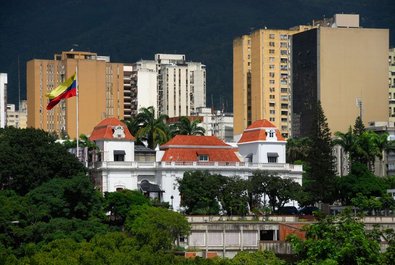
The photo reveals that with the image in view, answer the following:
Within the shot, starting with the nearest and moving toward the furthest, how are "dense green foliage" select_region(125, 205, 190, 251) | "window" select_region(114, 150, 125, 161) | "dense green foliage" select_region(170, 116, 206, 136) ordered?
"dense green foliage" select_region(125, 205, 190, 251)
"window" select_region(114, 150, 125, 161)
"dense green foliage" select_region(170, 116, 206, 136)

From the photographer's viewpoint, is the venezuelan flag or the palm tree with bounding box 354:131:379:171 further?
the palm tree with bounding box 354:131:379:171

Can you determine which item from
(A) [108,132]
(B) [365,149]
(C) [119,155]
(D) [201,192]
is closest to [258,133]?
(C) [119,155]

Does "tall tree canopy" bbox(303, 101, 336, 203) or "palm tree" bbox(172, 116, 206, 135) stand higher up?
"palm tree" bbox(172, 116, 206, 135)

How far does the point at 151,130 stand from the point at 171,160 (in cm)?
2012

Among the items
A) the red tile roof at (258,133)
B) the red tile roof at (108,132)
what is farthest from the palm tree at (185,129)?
the red tile roof at (108,132)

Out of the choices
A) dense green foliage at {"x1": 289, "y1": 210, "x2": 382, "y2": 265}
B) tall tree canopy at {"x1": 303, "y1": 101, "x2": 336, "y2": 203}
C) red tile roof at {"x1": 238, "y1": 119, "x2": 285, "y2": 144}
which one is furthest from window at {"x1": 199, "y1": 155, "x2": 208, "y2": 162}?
dense green foliage at {"x1": 289, "y1": 210, "x2": 382, "y2": 265}

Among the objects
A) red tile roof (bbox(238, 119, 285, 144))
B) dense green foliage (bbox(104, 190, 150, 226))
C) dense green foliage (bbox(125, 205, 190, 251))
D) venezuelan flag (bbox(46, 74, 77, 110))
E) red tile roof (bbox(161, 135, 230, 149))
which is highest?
venezuelan flag (bbox(46, 74, 77, 110))

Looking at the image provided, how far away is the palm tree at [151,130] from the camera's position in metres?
153

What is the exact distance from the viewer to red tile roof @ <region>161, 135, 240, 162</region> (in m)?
136

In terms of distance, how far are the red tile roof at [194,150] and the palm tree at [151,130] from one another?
14.3 meters

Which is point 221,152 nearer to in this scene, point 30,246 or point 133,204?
point 133,204

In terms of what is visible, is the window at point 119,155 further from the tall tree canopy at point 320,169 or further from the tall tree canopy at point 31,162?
the tall tree canopy at point 320,169

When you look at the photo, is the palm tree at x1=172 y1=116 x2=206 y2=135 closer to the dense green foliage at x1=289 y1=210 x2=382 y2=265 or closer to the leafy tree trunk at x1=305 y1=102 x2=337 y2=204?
the leafy tree trunk at x1=305 y1=102 x2=337 y2=204

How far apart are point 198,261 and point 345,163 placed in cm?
9478
